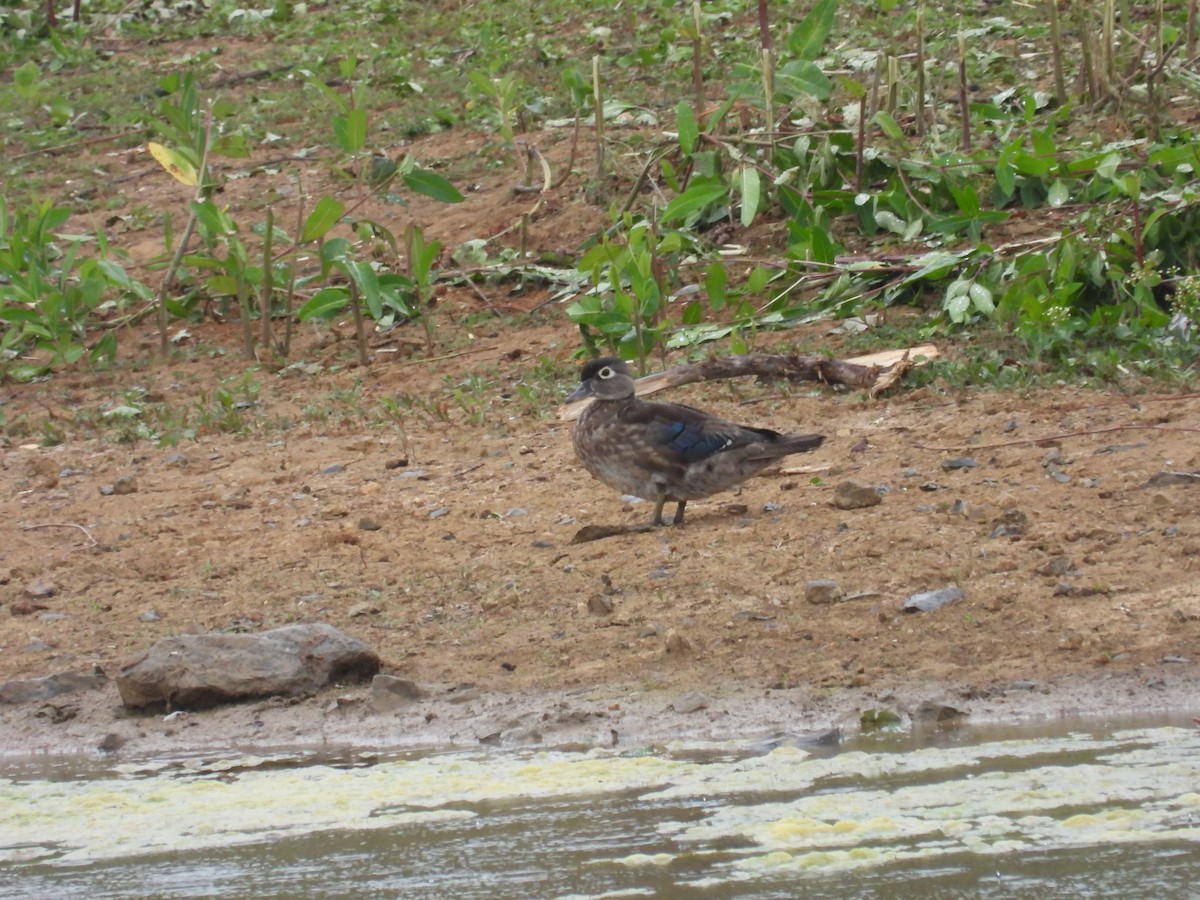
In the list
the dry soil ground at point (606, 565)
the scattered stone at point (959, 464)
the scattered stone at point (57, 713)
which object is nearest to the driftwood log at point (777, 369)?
the dry soil ground at point (606, 565)

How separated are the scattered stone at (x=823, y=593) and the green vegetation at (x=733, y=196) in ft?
8.35

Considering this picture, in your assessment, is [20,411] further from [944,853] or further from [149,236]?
[944,853]

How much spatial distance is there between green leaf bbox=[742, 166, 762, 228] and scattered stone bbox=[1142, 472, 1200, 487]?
3786 millimetres

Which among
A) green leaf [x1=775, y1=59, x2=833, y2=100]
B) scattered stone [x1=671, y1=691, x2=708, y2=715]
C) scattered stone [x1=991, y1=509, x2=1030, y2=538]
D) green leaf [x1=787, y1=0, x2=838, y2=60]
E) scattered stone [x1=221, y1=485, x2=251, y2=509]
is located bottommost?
scattered stone [x1=221, y1=485, x2=251, y2=509]

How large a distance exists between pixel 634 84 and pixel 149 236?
4008mm

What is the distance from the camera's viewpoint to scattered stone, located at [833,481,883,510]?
21.3 ft

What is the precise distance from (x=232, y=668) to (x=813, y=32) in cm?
627

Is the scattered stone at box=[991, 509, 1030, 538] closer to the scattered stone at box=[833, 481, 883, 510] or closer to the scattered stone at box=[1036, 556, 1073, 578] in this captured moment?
the scattered stone at box=[1036, 556, 1073, 578]

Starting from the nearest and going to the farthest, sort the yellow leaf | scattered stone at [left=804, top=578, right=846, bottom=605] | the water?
the water, scattered stone at [left=804, top=578, right=846, bottom=605], the yellow leaf

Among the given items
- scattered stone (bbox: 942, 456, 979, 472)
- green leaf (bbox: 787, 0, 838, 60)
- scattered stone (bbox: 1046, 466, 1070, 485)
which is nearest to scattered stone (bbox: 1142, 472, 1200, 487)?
scattered stone (bbox: 1046, 466, 1070, 485)

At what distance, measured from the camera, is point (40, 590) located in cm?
661

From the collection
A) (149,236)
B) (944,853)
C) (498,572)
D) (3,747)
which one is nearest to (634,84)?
(149,236)

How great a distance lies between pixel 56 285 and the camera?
10562 millimetres

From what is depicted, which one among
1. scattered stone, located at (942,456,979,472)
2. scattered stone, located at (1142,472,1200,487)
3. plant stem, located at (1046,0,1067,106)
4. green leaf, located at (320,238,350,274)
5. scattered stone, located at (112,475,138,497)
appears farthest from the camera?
plant stem, located at (1046,0,1067,106)
